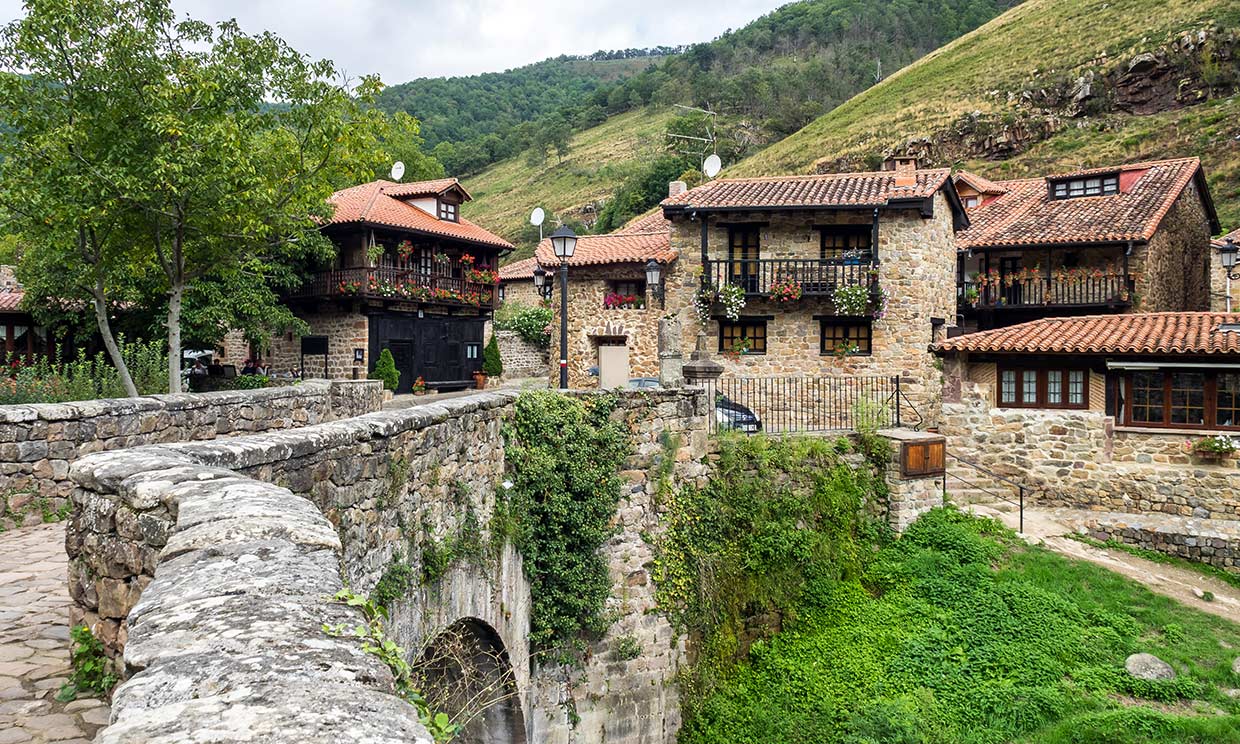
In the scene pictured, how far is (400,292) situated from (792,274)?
1352 centimetres

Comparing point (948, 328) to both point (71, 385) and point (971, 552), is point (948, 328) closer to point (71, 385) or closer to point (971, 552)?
point (971, 552)

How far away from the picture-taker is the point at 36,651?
4.36 metres

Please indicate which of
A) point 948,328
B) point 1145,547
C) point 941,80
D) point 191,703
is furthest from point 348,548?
point 941,80

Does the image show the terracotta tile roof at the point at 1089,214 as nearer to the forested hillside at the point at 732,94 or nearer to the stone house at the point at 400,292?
the stone house at the point at 400,292

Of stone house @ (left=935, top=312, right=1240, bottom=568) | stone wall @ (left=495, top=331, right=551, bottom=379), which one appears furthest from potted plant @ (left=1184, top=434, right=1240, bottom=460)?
stone wall @ (left=495, top=331, right=551, bottom=379)

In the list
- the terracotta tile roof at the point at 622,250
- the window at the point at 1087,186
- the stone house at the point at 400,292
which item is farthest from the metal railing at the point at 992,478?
the stone house at the point at 400,292

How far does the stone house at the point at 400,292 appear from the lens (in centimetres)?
2669

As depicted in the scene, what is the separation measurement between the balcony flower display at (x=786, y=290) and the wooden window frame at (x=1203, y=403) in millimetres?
7426

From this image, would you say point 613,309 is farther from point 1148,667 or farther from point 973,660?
point 1148,667

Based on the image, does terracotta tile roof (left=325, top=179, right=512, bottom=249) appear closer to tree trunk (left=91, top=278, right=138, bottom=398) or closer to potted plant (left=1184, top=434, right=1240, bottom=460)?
tree trunk (left=91, top=278, right=138, bottom=398)

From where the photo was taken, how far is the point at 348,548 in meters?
5.34

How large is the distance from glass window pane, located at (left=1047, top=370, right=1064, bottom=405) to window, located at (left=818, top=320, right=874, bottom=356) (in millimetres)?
4436

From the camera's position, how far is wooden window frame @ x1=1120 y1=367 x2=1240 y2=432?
52.0 ft

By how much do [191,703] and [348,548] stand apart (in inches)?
144
